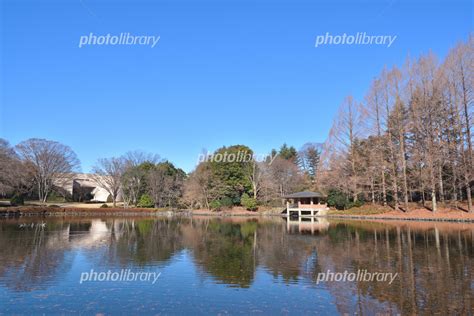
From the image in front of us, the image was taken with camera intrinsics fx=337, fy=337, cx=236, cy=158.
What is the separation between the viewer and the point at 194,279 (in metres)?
8.81

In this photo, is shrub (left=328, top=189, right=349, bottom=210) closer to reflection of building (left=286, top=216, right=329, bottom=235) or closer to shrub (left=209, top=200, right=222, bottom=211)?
reflection of building (left=286, top=216, right=329, bottom=235)

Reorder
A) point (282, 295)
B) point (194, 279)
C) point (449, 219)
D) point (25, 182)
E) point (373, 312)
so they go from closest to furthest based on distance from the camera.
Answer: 1. point (373, 312)
2. point (282, 295)
3. point (194, 279)
4. point (449, 219)
5. point (25, 182)

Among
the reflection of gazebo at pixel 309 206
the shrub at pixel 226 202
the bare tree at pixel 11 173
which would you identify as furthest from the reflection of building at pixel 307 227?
the bare tree at pixel 11 173

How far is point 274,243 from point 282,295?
8368mm

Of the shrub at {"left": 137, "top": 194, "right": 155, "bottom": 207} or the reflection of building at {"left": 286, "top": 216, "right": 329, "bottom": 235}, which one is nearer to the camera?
the reflection of building at {"left": 286, "top": 216, "right": 329, "bottom": 235}

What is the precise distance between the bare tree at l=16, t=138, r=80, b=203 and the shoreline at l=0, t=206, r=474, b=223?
9.46 metres

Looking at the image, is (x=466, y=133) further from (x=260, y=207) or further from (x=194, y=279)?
(x=194, y=279)

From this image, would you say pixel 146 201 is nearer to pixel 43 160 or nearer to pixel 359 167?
pixel 43 160

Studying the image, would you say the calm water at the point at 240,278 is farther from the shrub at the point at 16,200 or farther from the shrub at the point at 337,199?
the shrub at the point at 16,200

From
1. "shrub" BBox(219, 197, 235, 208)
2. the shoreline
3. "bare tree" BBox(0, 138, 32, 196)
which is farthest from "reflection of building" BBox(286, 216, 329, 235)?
"bare tree" BBox(0, 138, 32, 196)

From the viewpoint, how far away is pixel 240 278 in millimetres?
8906

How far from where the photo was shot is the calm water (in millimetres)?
6590

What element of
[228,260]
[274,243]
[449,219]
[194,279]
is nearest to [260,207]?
[449,219]

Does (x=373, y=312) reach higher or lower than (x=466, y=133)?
lower
